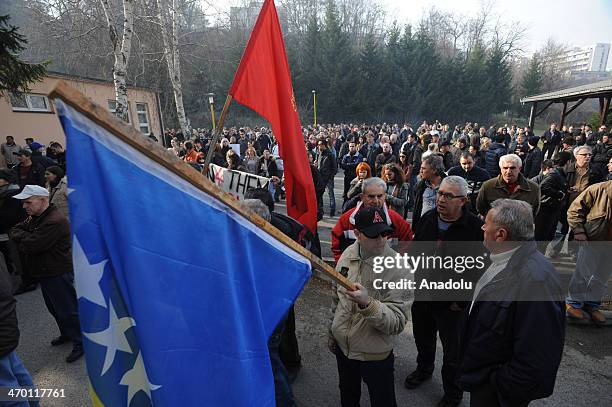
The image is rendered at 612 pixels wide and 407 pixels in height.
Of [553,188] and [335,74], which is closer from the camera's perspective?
[553,188]

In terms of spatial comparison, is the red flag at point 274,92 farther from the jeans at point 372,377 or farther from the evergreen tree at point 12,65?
the evergreen tree at point 12,65

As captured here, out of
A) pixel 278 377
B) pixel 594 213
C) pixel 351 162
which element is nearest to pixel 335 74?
pixel 351 162

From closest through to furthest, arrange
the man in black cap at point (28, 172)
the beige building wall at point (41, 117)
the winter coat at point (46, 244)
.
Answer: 1. the winter coat at point (46, 244)
2. the man in black cap at point (28, 172)
3. the beige building wall at point (41, 117)

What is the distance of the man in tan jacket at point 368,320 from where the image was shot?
221 cm

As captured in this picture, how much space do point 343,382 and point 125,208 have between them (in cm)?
216

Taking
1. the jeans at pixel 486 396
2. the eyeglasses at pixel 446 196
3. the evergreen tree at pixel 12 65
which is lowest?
the jeans at pixel 486 396

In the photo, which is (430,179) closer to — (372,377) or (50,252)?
(372,377)

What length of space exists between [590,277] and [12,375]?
6200mm

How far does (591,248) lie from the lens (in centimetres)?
425

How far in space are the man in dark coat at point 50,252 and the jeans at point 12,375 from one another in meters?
1.24

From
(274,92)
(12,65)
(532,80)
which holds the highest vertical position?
(532,80)

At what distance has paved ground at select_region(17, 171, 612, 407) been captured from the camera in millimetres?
3215

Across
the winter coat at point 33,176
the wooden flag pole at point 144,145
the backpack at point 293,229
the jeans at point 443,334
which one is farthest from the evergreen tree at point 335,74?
the wooden flag pole at point 144,145

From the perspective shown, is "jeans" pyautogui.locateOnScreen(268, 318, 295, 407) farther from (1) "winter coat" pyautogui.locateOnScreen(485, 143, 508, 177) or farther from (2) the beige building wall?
(2) the beige building wall
